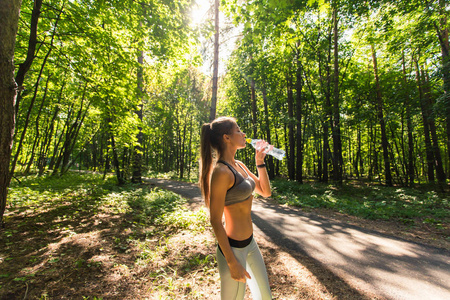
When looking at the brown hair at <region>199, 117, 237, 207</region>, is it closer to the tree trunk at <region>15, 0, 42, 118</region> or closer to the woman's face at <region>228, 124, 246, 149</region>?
the woman's face at <region>228, 124, 246, 149</region>

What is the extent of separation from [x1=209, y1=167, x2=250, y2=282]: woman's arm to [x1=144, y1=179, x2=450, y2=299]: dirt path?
8.74 feet

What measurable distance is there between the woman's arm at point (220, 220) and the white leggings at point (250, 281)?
0.34 ft

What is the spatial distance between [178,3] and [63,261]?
747 centimetres

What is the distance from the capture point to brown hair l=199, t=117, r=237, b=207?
204 centimetres

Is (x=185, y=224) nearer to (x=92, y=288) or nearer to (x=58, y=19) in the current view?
(x=92, y=288)

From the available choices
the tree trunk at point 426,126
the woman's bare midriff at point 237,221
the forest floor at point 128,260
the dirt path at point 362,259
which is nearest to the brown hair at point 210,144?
the woman's bare midriff at point 237,221

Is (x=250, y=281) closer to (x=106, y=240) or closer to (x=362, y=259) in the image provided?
(x=362, y=259)

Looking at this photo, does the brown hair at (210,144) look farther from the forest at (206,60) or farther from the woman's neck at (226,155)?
the forest at (206,60)

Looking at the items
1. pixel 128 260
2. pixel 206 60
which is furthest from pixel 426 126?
pixel 128 260

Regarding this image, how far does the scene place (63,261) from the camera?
369cm

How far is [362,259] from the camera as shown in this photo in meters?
4.21

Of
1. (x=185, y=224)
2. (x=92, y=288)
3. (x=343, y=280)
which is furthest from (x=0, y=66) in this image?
(x=343, y=280)

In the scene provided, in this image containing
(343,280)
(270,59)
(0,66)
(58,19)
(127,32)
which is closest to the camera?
(0,66)

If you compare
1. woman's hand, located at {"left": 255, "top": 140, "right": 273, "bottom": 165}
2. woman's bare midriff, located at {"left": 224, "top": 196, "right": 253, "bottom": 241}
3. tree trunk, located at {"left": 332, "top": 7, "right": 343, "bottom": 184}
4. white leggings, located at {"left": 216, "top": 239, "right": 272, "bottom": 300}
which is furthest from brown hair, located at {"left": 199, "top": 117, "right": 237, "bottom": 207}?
tree trunk, located at {"left": 332, "top": 7, "right": 343, "bottom": 184}
